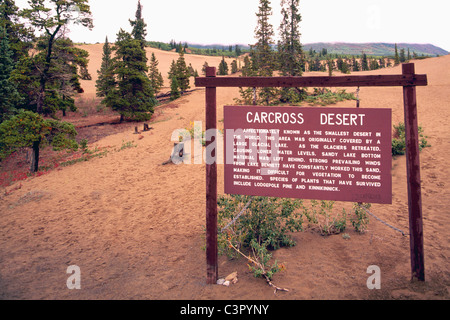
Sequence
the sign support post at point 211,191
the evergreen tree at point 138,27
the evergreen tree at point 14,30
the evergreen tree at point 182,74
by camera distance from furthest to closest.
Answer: the evergreen tree at point 182,74
the evergreen tree at point 138,27
the evergreen tree at point 14,30
the sign support post at point 211,191

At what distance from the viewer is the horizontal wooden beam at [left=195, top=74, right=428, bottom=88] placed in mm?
4715

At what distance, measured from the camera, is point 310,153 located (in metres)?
4.99

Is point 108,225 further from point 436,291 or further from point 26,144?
point 26,144

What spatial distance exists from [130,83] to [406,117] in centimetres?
2813

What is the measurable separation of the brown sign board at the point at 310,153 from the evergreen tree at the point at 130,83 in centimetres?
2574

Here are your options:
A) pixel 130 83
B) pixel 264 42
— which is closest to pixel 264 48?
pixel 264 42

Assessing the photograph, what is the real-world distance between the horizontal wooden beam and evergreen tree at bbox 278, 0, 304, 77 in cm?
2568

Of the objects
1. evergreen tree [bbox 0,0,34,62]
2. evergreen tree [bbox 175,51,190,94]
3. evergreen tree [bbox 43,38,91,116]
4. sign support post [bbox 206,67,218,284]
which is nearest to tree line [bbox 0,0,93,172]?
evergreen tree [bbox 43,38,91,116]

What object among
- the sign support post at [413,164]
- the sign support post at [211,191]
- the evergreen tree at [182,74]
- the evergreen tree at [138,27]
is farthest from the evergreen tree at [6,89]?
the evergreen tree at [182,74]

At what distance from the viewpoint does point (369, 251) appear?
20.9ft

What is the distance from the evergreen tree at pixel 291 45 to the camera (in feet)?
96.6

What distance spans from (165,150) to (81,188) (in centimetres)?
583

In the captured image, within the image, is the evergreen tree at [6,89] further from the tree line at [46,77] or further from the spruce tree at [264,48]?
the spruce tree at [264,48]
